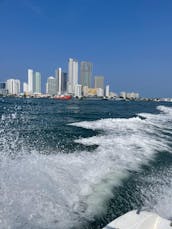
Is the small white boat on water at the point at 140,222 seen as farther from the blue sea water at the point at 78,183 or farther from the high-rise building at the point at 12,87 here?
the high-rise building at the point at 12,87

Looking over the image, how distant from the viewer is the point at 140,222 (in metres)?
4.79

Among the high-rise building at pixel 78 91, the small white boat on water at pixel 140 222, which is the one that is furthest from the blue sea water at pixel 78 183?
the high-rise building at pixel 78 91

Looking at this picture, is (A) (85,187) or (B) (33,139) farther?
(B) (33,139)

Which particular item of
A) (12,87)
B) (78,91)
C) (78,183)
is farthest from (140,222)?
(12,87)

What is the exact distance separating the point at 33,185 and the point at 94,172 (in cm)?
249

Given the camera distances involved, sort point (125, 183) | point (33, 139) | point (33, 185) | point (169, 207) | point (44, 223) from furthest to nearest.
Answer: point (33, 139)
point (125, 183)
point (33, 185)
point (169, 207)
point (44, 223)

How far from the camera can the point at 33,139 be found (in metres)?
15.9

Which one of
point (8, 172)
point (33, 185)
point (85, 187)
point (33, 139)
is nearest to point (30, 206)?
point (33, 185)

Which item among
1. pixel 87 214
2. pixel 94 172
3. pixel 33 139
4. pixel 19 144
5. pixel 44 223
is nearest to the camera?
pixel 44 223

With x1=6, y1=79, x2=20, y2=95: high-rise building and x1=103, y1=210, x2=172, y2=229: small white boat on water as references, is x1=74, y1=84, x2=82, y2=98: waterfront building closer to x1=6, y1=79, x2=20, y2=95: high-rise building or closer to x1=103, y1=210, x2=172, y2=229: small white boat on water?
x1=6, y1=79, x2=20, y2=95: high-rise building

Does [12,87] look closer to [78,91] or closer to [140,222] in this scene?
[78,91]

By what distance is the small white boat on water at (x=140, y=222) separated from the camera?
4674mm

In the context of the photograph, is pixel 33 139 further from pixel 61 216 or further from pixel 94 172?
pixel 61 216

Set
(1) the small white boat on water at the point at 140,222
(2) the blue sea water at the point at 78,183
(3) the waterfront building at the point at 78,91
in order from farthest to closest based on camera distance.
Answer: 1. (3) the waterfront building at the point at 78,91
2. (2) the blue sea water at the point at 78,183
3. (1) the small white boat on water at the point at 140,222
